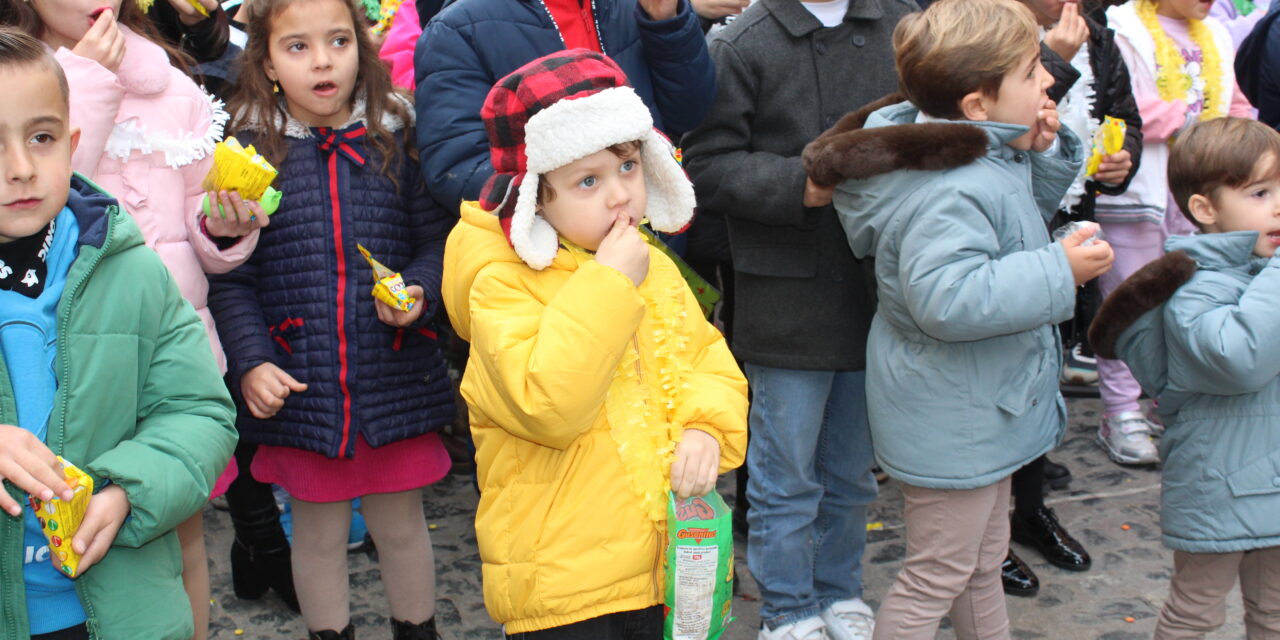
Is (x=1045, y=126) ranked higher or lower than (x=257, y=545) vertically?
higher

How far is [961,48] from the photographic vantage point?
9.59ft

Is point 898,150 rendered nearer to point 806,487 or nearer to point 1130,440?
point 806,487

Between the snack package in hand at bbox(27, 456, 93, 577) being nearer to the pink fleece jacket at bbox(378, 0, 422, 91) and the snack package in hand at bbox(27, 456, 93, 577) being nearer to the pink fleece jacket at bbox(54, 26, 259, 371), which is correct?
the pink fleece jacket at bbox(54, 26, 259, 371)

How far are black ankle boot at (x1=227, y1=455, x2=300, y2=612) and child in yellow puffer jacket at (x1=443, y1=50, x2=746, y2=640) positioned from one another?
146 cm

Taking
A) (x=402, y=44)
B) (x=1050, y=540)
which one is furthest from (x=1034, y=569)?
(x=402, y=44)

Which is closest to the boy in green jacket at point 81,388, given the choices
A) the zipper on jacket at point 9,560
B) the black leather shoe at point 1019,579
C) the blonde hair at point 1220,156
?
the zipper on jacket at point 9,560

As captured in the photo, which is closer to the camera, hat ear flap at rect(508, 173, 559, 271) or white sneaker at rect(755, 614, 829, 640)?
hat ear flap at rect(508, 173, 559, 271)

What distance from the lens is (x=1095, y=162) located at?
4047 millimetres

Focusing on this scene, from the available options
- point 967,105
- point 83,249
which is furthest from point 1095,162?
point 83,249

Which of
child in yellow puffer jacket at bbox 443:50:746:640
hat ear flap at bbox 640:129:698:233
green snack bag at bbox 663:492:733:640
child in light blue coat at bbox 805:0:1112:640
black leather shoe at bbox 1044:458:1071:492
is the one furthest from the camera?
black leather shoe at bbox 1044:458:1071:492

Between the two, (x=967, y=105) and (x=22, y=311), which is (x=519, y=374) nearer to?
(x=22, y=311)

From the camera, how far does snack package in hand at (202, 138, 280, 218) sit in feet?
9.41

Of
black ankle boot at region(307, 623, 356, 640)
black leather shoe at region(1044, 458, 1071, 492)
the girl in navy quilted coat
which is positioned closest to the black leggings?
black leather shoe at region(1044, 458, 1071, 492)

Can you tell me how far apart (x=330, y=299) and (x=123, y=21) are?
95 centimetres
